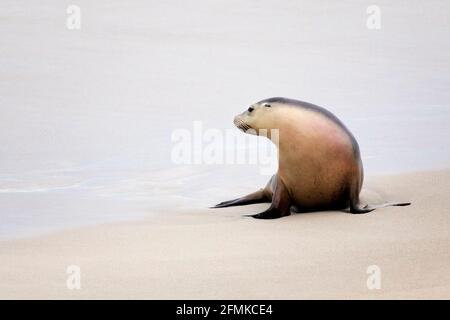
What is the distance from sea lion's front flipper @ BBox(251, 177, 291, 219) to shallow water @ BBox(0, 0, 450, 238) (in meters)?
0.90

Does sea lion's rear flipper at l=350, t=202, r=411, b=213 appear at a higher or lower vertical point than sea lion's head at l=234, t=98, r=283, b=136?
lower

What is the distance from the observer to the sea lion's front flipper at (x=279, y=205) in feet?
23.5

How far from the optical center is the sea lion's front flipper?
7.18 m

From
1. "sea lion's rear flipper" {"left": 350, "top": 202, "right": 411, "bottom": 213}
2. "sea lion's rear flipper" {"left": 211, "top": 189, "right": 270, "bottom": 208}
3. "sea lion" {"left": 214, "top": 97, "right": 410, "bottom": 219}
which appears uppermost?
"sea lion" {"left": 214, "top": 97, "right": 410, "bottom": 219}

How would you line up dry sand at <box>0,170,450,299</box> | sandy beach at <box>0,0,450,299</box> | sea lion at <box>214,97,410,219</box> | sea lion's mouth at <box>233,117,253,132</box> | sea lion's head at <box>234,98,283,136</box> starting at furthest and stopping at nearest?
sea lion's mouth at <box>233,117,253,132</box> → sea lion's head at <box>234,98,283,136</box> → sea lion at <box>214,97,410,219</box> → sandy beach at <box>0,0,450,299</box> → dry sand at <box>0,170,450,299</box>

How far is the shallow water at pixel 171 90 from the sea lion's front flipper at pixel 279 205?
0.90 metres

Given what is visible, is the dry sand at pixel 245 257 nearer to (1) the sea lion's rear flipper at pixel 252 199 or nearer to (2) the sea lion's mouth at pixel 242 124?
(1) the sea lion's rear flipper at pixel 252 199

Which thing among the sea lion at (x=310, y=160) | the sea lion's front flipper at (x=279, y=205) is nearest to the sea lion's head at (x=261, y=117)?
the sea lion at (x=310, y=160)

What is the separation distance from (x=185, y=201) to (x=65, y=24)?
379 inches

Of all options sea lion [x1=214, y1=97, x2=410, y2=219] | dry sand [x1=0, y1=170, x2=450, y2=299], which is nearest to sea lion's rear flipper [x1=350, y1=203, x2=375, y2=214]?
sea lion [x1=214, y1=97, x2=410, y2=219]

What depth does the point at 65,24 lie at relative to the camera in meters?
17.1

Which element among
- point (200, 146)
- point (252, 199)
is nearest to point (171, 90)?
point (200, 146)

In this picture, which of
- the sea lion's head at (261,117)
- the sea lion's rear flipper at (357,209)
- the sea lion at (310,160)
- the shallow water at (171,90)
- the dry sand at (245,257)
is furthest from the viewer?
the shallow water at (171,90)

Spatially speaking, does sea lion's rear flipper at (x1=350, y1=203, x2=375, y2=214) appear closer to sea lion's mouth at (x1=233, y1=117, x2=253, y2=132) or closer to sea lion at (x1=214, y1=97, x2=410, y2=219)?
sea lion at (x1=214, y1=97, x2=410, y2=219)
